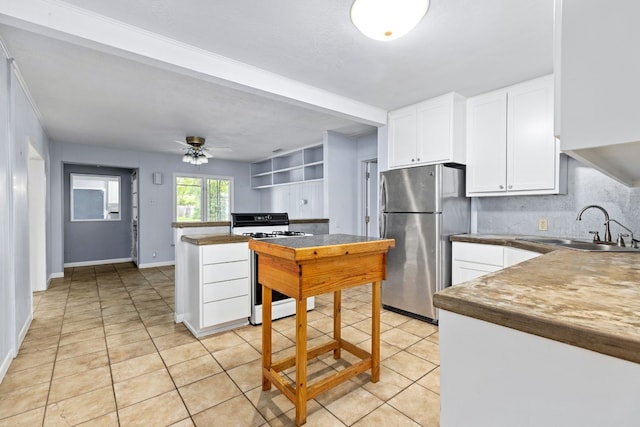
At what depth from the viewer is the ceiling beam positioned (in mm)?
1696

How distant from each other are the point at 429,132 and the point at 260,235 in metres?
2.13

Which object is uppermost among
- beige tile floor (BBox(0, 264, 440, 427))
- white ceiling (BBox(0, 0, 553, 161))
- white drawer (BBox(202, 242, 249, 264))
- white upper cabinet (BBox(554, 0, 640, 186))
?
white ceiling (BBox(0, 0, 553, 161))

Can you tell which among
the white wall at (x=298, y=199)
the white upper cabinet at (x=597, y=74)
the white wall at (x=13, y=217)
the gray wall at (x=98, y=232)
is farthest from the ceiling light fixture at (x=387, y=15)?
the gray wall at (x=98, y=232)

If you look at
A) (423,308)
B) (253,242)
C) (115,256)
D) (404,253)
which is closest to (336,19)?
(253,242)

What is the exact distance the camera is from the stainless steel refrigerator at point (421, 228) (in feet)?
9.80

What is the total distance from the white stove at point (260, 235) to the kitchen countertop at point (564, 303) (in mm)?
2237

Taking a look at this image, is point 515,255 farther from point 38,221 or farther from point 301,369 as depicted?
point 38,221

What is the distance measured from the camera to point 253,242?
1847 mm

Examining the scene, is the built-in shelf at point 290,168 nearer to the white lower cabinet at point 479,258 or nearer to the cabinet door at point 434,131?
the cabinet door at point 434,131

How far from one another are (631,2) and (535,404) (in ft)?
2.68

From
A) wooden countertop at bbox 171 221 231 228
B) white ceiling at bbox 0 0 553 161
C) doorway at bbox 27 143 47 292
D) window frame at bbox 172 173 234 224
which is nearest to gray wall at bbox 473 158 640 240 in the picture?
white ceiling at bbox 0 0 553 161

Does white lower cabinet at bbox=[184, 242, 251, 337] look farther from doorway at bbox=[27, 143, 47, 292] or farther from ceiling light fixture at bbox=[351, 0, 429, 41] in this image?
doorway at bbox=[27, 143, 47, 292]

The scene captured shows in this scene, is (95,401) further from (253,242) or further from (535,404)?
(535,404)

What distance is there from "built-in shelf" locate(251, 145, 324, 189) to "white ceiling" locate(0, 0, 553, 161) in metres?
1.94
